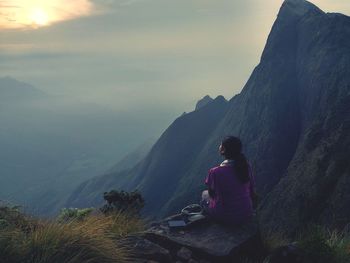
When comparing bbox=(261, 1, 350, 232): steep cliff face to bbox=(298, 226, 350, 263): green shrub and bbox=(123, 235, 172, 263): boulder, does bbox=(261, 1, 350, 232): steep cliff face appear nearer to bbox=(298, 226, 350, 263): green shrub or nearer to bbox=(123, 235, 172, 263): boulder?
bbox=(123, 235, 172, 263): boulder

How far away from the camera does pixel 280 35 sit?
197375mm

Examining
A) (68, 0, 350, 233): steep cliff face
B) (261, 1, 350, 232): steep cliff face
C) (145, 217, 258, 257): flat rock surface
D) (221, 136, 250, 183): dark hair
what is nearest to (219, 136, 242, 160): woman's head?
(221, 136, 250, 183): dark hair

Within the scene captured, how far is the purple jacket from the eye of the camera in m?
13.2

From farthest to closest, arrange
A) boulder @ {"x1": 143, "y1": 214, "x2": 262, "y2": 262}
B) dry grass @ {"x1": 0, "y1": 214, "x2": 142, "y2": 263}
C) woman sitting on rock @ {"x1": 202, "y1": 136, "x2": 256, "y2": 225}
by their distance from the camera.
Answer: woman sitting on rock @ {"x1": 202, "y1": 136, "x2": 256, "y2": 225}
boulder @ {"x1": 143, "y1": 214, "x2": 262, "y2": 262}
dry grass @ {"x1": 0, "y1": 214, "x2": 142, "y2": 263}

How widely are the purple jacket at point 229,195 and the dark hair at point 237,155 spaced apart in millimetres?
126

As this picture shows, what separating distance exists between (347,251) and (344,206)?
7334cm

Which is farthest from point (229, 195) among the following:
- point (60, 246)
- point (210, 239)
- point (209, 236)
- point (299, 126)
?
point (299, 126)

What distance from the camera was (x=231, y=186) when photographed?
1332 cm

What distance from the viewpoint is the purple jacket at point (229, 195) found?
1323 centimetres

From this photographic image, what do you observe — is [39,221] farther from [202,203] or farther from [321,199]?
[321,199]

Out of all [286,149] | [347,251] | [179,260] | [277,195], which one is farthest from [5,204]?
[286,149]

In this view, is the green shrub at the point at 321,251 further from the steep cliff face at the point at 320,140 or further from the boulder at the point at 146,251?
the steep cliff face at the point at 320,140

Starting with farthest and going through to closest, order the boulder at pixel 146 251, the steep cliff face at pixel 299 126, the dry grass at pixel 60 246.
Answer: the steep cliff face at pixel 299 126 → the boulder at pixel 146 251 → the dry grass at pixel 60 246

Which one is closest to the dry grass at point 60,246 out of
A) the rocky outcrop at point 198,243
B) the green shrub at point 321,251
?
the rocky outcrop at point 198,243
